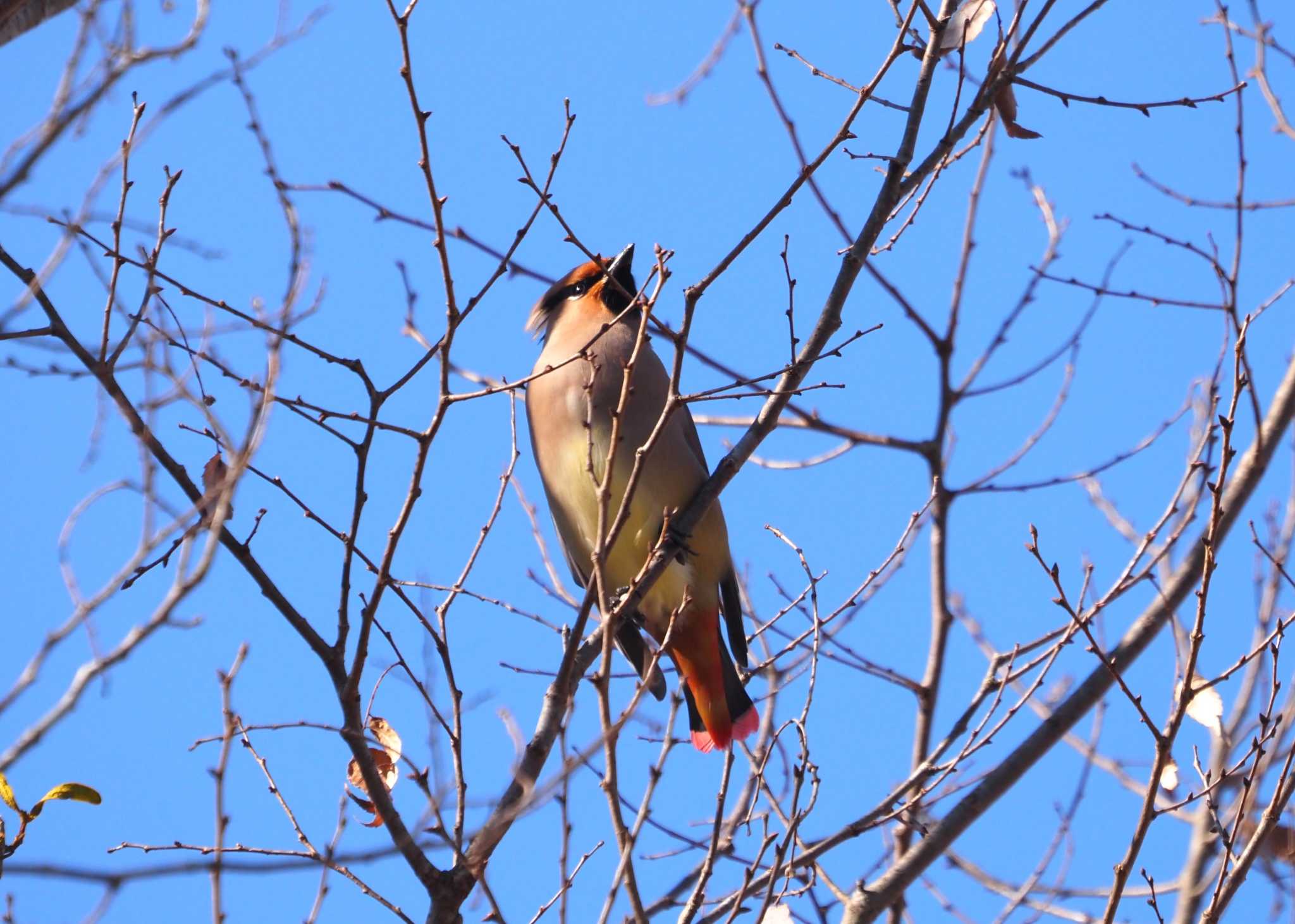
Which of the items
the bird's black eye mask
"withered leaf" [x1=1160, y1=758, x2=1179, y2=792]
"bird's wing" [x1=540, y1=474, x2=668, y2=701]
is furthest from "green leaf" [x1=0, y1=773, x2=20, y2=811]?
the bird's black eye mask

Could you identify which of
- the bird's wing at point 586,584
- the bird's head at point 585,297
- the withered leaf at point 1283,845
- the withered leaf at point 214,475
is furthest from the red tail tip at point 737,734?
the withered leaf at point 214,475

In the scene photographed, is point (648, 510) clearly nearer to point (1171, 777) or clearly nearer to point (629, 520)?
point (629, 520)

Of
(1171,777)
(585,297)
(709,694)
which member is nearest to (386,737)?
(1171,777)

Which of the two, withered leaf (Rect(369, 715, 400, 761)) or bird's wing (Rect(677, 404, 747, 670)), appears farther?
bird's wing (Rect(677, 404, 747, 670))

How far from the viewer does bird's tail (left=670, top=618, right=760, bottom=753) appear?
422cm

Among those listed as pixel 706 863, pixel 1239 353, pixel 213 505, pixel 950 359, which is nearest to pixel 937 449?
pixel 950 359

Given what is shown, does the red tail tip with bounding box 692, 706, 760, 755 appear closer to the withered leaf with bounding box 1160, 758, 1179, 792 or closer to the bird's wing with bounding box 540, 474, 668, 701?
the bird's wing with bounding box 540, 474, 668, 701

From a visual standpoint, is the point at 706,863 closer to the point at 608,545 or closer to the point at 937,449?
the point at 608,545

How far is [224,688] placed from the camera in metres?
2.12

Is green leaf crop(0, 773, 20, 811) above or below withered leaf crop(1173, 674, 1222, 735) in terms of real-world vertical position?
below

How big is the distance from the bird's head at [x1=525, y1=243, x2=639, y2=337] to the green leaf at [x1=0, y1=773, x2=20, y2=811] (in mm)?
2583

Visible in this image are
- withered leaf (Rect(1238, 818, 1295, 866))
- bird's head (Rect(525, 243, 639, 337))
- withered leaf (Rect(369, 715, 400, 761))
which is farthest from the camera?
bird's head (Rect(525, 243, 639, 337))

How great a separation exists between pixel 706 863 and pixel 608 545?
1.87 feet

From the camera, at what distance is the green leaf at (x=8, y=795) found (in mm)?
2277
